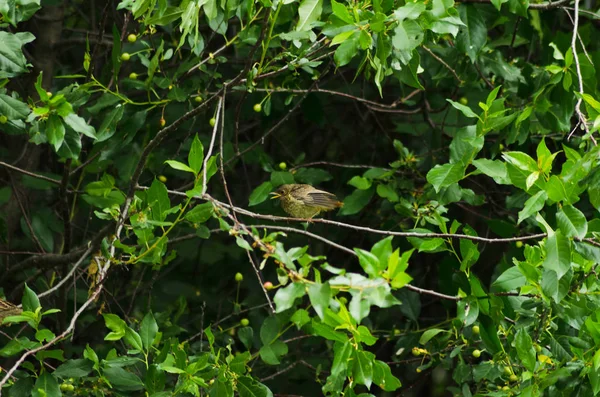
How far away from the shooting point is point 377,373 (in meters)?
2.94

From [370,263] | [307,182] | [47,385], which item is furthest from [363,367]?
[307,182]

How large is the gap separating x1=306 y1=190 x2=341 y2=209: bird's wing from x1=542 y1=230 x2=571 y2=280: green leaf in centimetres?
181

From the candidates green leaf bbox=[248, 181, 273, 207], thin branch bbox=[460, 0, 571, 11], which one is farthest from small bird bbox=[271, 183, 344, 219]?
thin branch bbox=[460, 0, 571, 11]

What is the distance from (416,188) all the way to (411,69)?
125 cm

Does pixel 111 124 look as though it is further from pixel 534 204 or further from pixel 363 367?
pixel 534 204

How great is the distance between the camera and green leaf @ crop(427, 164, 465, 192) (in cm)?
307

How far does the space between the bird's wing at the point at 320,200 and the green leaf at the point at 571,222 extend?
1759 millimetres

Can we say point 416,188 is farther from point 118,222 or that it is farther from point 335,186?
point 118,222

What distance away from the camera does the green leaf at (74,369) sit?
11.0ft

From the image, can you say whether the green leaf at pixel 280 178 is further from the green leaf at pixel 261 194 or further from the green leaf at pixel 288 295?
the green leaf at pixel 288 295

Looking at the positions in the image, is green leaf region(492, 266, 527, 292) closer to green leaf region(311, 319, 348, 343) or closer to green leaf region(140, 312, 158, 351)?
green leaf region(311, 319, 348, 343)

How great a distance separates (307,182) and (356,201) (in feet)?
0.86

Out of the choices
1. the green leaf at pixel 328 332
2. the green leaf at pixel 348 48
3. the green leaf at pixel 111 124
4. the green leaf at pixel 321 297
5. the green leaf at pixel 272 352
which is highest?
the green leaf at pixel 348 48

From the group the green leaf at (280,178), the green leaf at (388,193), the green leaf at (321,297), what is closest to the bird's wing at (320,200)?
the green leaf at (280,178)
